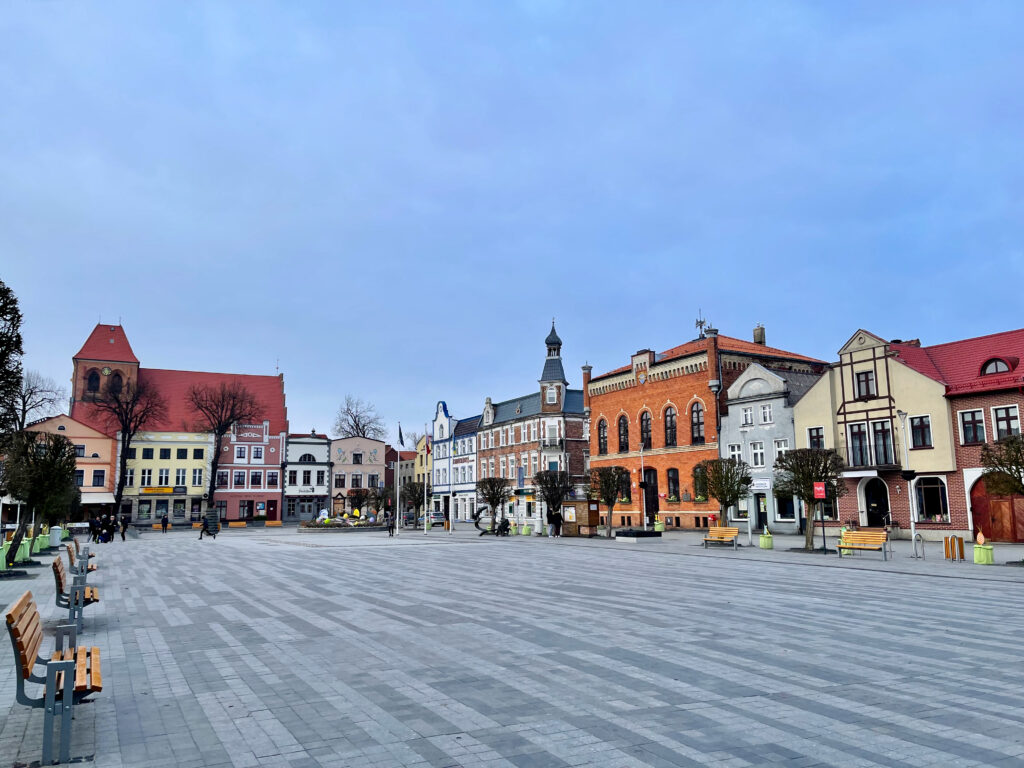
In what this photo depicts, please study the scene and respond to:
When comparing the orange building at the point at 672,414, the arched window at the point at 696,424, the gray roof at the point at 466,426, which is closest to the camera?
the orange building at the point at 672,414

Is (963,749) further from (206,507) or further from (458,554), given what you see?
(206,507)

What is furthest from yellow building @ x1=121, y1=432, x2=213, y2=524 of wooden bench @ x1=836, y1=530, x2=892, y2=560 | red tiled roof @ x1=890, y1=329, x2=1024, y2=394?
red tiled roof @ x1=890, y1=329, x2=1024, y2=394

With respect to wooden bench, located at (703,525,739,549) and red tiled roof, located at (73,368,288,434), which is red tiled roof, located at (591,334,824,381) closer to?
wooden bench, located at (703,525,739,549)

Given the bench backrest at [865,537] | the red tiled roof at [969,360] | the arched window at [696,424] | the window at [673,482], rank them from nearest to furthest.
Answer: the bench backrest at [865,537], the red tiled roof at [969,360], the arched window at [696,424], the window at [673,482]

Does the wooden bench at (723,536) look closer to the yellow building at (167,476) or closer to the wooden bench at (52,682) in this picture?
the wooden bench at (52,682)

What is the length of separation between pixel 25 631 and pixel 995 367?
A: 40769 millimetres

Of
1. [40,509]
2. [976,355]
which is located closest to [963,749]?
[40,509]

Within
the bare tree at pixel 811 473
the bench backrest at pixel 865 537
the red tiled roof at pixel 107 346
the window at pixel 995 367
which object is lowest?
the bench backrest at pixel 865 537

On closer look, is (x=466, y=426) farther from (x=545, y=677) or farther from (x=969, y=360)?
(x=545, y=677)

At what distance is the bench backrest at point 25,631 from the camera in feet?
18.3

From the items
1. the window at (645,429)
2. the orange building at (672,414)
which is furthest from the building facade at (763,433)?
the window at (645,429)

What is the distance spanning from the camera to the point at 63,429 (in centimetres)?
6869

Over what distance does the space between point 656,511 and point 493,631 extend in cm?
4510

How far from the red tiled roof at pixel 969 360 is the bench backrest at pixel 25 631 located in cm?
3879
